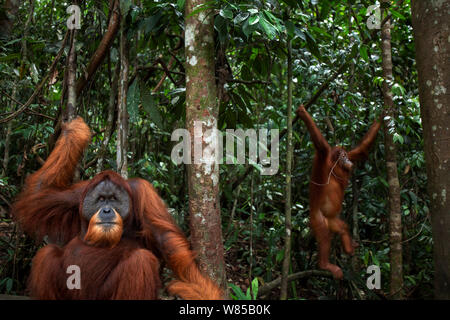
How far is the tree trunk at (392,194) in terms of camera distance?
3.23m

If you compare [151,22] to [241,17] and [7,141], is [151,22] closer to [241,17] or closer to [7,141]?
[241,17]

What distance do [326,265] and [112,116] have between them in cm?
240

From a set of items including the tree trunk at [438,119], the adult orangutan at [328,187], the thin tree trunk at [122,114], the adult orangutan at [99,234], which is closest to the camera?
the tree trunk at [438,119]

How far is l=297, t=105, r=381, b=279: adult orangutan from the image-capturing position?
154 inches

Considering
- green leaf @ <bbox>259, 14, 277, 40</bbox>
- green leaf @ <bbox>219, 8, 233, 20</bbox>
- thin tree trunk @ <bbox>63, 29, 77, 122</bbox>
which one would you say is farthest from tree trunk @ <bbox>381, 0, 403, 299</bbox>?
thin tree trunk @ <bbox>63, 29, 77, 122</bbox>

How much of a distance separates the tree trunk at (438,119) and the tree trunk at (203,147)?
1.17 m

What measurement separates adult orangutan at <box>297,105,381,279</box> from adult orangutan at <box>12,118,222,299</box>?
5.90 feet

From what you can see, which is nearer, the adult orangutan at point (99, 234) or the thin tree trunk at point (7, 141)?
the adult orangutan at point (99, 234)

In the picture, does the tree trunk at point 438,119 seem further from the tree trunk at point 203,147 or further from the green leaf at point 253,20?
the tree trunk at point 203,147

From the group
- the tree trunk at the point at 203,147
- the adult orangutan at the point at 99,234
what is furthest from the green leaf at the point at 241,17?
the adult orangutan at the point at 99,234

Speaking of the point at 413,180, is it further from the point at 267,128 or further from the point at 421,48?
the point at 421,48

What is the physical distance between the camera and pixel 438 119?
2.22 metres

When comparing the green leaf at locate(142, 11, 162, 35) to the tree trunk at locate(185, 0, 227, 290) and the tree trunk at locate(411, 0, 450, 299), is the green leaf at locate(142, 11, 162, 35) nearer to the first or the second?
the tree trunk at locate(185, 0, 227, 290)

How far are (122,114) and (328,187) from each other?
94.1 inches
